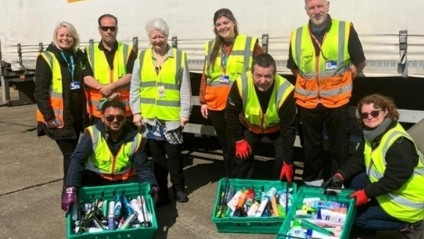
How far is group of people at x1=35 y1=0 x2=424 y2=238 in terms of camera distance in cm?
310

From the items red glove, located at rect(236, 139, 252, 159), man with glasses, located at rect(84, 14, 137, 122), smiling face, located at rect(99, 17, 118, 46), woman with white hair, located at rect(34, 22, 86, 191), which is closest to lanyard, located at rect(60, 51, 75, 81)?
woman with white hair, located at rect(34, 22, 86, 191)

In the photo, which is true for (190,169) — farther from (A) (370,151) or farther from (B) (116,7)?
(A) (370,151)

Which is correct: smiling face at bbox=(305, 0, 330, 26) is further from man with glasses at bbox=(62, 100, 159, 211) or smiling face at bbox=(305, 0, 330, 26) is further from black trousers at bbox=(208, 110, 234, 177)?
man with glasses at bbox=(62, 100, 159, 211)

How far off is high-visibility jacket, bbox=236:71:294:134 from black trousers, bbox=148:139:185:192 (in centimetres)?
69

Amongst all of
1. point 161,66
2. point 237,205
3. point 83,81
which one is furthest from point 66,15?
point 237,205

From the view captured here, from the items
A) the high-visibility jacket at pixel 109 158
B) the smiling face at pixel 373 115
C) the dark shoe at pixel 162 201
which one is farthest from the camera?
the dark shoe at pixel 162 201

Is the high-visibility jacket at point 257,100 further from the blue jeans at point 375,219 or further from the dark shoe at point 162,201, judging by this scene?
the dark shoe at point 162,201

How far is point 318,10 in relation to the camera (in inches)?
136

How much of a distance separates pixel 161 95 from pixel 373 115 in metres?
1.61

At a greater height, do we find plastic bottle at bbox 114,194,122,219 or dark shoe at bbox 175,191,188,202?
plastic bottle at bbox 114,194,122,219

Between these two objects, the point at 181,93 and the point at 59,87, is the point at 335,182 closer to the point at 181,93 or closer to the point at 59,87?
the point at 181,93

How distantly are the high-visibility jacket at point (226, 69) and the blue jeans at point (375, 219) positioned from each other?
1.34 m

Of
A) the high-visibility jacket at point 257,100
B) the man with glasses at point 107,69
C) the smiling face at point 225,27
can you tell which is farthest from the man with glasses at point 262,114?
the man with glasses at point 107,69

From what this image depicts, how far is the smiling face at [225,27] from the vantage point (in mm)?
3771
